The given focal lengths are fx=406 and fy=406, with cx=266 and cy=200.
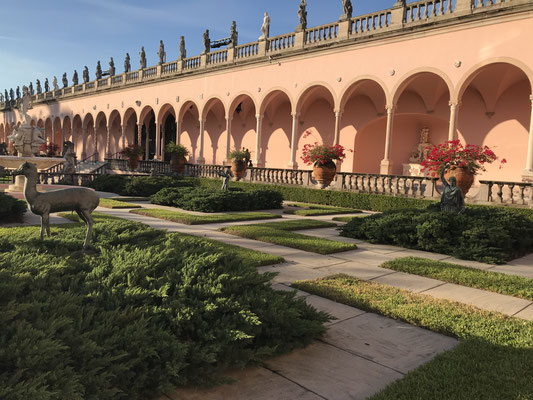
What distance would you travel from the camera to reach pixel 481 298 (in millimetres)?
4809

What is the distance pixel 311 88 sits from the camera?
1992 centimetres

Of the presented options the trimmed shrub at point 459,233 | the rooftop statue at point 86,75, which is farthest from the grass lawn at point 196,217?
the rooftop statue at point 86,75

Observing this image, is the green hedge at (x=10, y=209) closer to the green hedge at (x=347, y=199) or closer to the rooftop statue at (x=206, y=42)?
the green hedge at (x=347, y=199)

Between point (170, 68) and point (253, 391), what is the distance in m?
28.4

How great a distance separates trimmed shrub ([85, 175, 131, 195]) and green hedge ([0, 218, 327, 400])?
1443cm

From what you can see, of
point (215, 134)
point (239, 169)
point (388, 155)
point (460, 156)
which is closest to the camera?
point (460, 156)

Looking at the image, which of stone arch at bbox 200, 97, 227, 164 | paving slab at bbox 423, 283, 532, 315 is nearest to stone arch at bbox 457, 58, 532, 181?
paving slab at bbox 423, 283, 532, 315

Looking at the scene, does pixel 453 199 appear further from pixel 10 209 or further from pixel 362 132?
pixel 362 132

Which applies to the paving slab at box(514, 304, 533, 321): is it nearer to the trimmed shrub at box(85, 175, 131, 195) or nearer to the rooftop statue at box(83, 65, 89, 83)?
the trimmed shrub at box(85, 175, 131, 195)

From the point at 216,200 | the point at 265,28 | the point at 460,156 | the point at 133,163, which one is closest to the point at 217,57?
the point at 265,28

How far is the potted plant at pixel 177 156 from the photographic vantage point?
24.7m

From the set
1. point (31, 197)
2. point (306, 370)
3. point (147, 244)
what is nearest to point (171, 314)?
point (306, 370)

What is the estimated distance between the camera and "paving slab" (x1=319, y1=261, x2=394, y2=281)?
572 centimetres

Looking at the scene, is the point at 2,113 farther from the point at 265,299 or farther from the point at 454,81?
the point at 265,299
